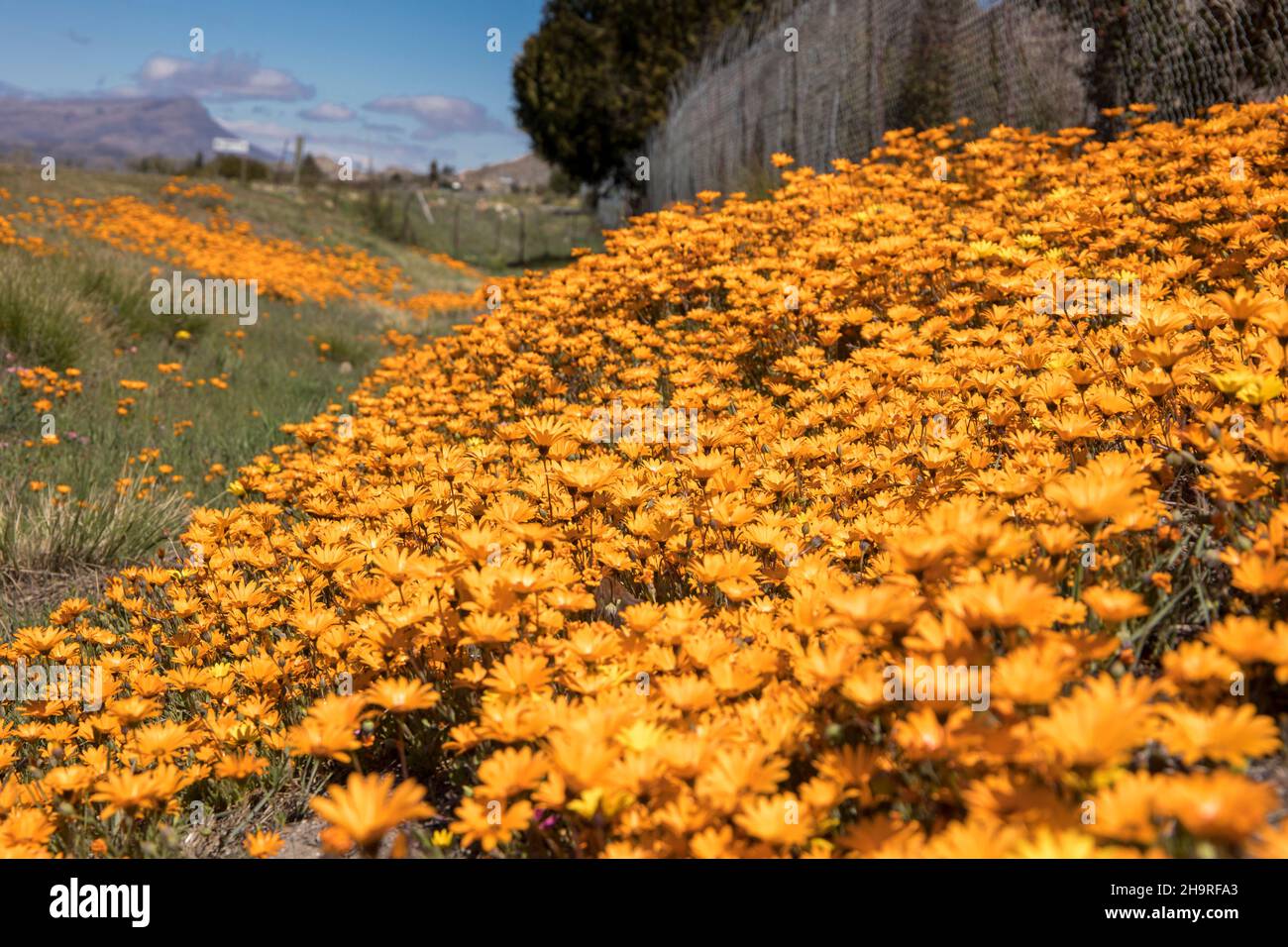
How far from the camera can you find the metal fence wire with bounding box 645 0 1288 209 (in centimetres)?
614

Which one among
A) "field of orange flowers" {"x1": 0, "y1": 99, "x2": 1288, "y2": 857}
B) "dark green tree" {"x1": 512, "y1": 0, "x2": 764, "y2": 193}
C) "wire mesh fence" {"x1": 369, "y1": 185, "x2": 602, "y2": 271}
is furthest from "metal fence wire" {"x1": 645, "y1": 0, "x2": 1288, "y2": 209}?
"wire mesh fence" {"x1": 369, "y1": 185, "x2": 602, "y2": 271}

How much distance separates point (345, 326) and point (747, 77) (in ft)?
26.7

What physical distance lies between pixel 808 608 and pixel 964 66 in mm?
8905

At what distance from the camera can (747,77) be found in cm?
1415

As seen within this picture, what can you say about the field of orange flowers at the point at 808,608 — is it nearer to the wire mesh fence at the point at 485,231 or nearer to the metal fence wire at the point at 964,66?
the metal fence wire at the point at 964,66

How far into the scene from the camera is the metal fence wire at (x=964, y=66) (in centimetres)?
614

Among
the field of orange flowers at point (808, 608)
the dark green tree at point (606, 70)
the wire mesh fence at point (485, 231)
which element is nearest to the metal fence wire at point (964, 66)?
the field of orange flowers at point (808, 608)

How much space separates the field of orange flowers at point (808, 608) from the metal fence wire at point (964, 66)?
1845 mm

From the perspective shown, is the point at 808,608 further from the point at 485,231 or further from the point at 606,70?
the point at 485,231

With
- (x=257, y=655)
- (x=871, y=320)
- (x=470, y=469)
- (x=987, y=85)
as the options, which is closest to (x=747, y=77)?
(x=987, y=85)

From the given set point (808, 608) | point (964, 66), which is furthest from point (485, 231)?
point (808, 608)

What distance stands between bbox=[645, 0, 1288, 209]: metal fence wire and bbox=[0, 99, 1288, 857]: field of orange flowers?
6.05 ft

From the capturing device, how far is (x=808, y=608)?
176 cm
